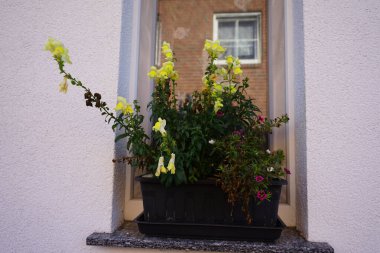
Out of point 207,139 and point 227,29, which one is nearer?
point 207,139

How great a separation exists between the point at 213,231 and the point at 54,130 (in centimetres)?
87

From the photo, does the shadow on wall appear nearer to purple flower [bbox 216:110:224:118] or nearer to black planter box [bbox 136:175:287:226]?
black planter box [bbox 136:175:287:226]

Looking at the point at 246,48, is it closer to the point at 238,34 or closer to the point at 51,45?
the point at 238,34

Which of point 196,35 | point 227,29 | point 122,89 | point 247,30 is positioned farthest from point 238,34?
point 122,89

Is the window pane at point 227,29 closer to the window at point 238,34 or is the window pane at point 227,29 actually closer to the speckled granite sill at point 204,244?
the window at point 238,34

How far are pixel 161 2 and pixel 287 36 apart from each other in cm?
110

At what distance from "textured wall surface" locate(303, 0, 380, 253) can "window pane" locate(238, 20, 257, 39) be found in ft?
4.63

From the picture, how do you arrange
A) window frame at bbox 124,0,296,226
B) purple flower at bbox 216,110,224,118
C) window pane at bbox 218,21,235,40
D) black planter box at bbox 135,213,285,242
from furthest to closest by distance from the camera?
window pane at bbox 218,21,235,40, window frame at bbox 124,0,296,226, purple flower at bbox 216,110,224,118, black planter box at bbox 135,213,285,242

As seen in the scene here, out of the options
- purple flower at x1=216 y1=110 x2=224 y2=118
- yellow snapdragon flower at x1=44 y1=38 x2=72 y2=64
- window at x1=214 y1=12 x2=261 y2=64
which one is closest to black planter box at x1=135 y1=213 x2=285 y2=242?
purple flower at x1=216 y1=110 x2=224 y2=118

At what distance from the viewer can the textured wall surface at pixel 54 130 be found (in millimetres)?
1211

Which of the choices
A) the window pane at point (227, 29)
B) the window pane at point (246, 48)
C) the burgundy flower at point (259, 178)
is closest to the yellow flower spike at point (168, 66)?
the burgundy flower at point (259, 178)

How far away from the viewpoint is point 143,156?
112cm

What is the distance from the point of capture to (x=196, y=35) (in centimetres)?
282

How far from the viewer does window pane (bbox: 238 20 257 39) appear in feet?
8.58
